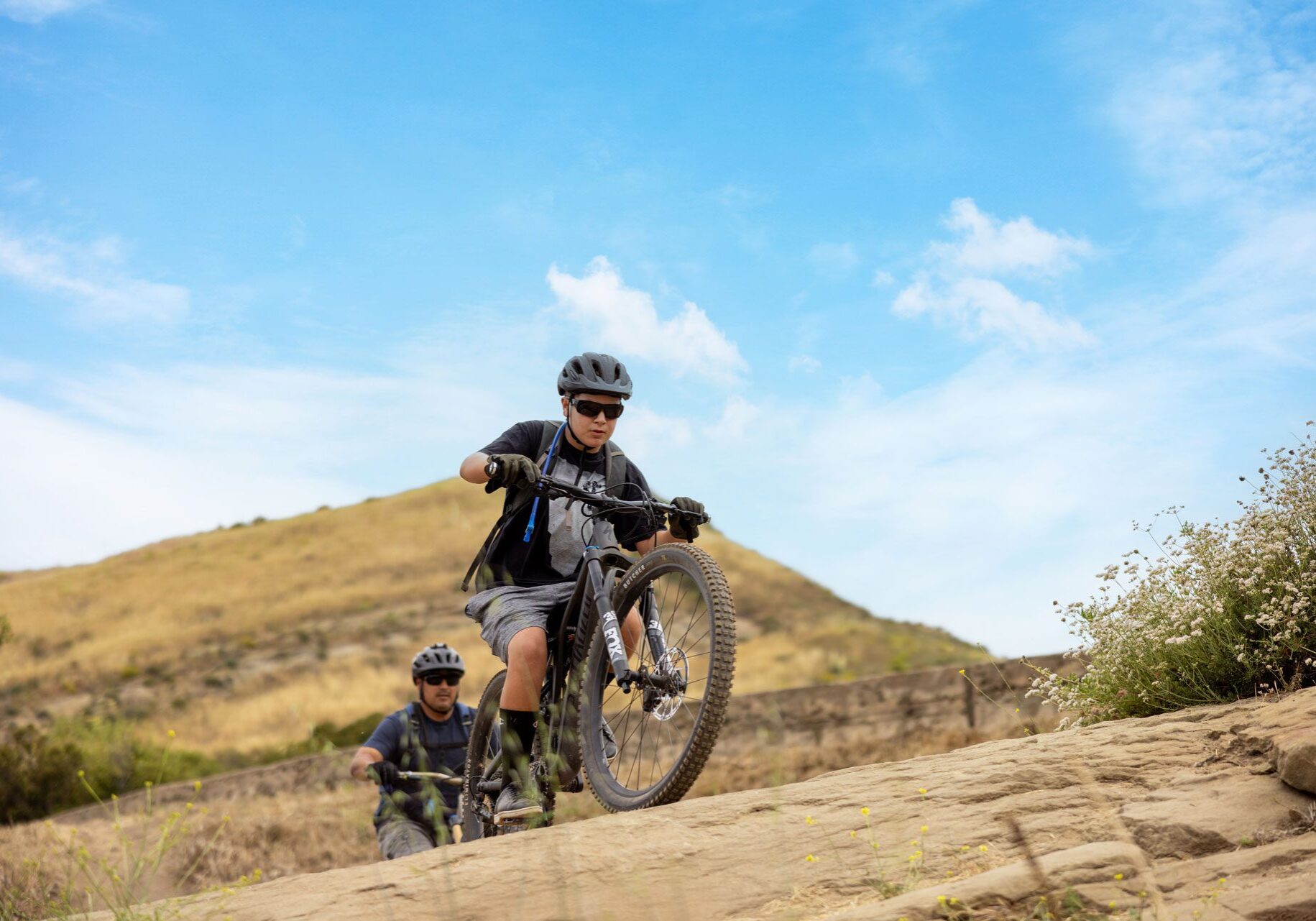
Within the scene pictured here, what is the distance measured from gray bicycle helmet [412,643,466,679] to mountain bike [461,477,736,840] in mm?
2569

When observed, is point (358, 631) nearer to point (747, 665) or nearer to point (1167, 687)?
point (747, 665)

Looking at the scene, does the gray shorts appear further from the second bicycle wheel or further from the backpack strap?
the second bicycle wheel

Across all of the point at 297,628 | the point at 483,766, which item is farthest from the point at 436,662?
the point at 297,628

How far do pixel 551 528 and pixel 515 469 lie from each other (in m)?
0.63

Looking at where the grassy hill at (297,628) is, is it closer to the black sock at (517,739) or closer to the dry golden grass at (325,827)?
the dry golden grass at (325,827)

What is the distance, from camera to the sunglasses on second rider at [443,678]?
342 inches

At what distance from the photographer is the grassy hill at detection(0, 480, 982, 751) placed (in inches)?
1610

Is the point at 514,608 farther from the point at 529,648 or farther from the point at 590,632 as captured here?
the point at 590,632

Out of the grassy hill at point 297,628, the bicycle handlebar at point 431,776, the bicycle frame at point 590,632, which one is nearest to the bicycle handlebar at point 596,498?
the bicycle frame at point 590,632

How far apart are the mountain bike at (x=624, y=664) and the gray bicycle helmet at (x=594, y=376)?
516mm

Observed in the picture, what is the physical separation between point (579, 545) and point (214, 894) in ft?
7.60

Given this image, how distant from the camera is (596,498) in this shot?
5625mm

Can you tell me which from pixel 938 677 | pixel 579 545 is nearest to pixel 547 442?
pixel 579 545

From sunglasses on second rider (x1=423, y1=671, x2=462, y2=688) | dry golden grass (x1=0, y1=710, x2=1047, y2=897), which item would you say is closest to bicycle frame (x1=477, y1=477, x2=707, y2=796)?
sunglasses on second rider (x1=423, y1=671, x2=462, y2=688)
